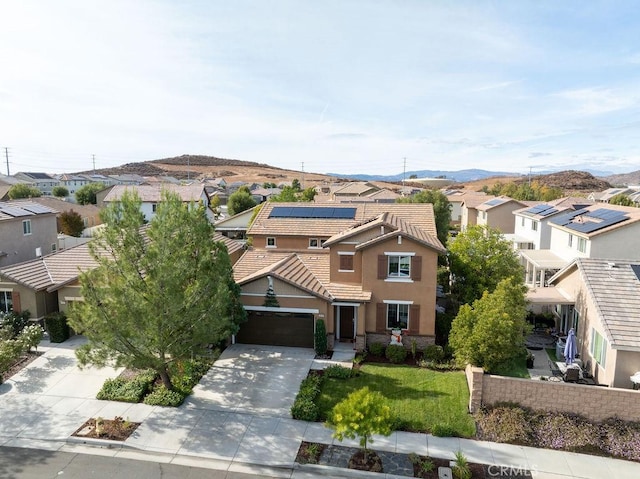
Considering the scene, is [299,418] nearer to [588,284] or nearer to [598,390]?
[598,390]

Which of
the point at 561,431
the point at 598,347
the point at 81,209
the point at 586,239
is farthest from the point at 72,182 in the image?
the point at 561,431

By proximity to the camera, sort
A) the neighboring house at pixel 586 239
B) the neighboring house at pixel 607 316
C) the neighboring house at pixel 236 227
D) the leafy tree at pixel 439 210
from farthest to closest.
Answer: the neighboring house at pixel 236 227
the leafy tree at pixel 439 210
the neighboring house at pixel 586 239
the neighboring house at pixel 607 316

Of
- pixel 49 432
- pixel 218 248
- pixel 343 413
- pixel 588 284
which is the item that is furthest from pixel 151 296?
pixel 588 284

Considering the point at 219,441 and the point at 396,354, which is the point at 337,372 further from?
the point at 219,441

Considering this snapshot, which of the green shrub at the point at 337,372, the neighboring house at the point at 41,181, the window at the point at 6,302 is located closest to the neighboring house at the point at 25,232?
the window at the point at 6,302

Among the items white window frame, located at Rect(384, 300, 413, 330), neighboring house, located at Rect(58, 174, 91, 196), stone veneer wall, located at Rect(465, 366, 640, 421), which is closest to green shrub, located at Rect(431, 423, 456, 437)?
stone veneer wall, located at Rect(465, 366, 640, 421)

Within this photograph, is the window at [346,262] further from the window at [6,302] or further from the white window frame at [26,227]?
the white window frame at [26,227]
